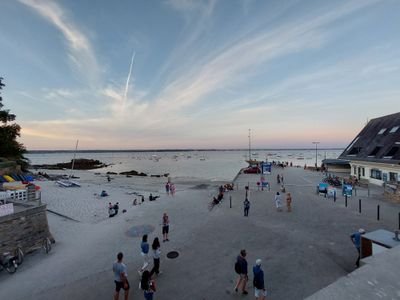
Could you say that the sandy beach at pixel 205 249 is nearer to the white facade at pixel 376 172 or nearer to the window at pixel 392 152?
the white facade at pixel 376 172

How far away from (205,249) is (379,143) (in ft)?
101

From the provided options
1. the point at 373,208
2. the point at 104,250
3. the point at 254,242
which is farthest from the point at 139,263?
the point at 373,208

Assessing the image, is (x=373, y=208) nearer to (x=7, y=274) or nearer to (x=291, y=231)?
(x=291, y=231)

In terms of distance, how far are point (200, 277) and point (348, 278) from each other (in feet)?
16.7

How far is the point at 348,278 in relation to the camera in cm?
581

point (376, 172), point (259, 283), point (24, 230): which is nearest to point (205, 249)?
point (259, 283)

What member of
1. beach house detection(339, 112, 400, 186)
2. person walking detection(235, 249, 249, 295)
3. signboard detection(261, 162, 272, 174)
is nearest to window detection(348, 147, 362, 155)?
beach house detection(339, 112, 400, 186)

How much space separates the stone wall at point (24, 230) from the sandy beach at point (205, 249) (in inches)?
33.1

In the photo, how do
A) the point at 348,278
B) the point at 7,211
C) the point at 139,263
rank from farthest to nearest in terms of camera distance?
the point at 7,211 < the point at 139,263 < the point at 348,278

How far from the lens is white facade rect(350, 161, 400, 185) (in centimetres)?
2464

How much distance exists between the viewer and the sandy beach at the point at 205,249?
27.3 feet

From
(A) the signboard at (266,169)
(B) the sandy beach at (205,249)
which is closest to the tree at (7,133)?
(B) the sandy beach at (205,249)

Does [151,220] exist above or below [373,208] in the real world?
below

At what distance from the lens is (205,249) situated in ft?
36.9
